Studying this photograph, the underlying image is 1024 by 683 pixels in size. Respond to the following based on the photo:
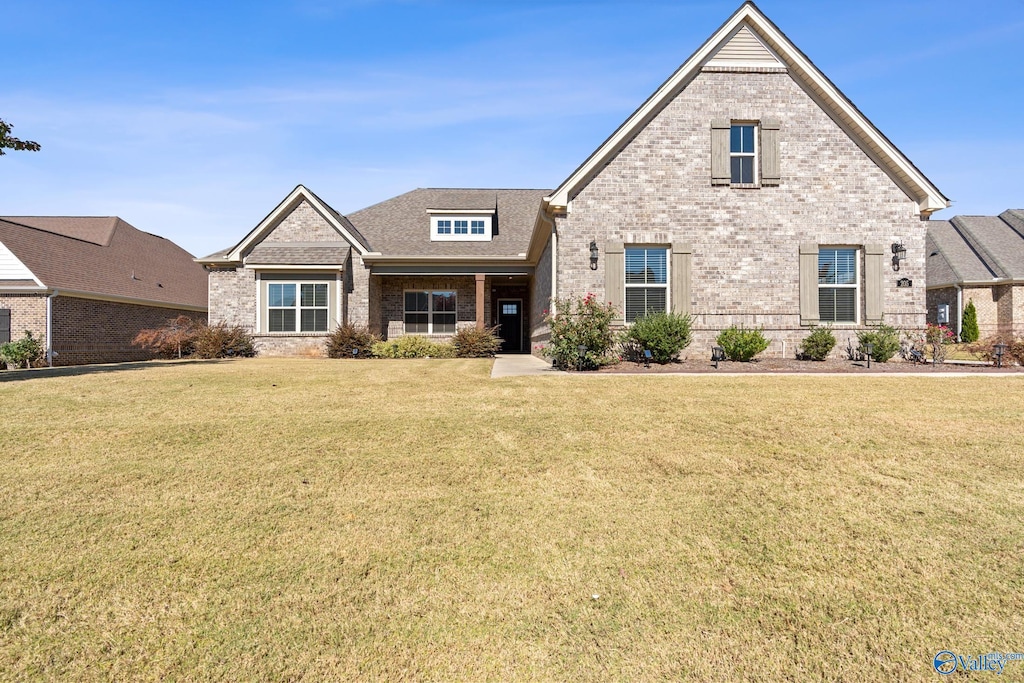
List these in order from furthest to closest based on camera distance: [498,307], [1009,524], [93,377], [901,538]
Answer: [498,307]
[93,377]
[1009,524]
[901,538]

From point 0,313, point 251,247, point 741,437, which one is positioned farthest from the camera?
point 251,247

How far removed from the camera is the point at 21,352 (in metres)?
16.5

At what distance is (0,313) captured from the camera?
58.1 ft

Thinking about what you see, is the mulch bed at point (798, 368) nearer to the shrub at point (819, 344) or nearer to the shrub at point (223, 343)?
the shrub at point (819, 344)

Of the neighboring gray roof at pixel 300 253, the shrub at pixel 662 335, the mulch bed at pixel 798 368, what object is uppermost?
the neighboring gray roof at pixel 300 253

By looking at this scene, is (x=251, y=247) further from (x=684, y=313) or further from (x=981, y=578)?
(x=981, y=578)

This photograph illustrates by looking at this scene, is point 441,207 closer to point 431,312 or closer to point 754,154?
point 431,312

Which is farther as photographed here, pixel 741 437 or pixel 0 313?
pixel 0 313

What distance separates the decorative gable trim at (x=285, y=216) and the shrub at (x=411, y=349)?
13.0 ft

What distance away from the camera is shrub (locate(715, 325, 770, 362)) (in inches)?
481

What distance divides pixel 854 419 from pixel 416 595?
552cm

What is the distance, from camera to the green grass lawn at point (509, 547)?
2062 millimetres

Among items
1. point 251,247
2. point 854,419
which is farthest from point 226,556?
point 251,247

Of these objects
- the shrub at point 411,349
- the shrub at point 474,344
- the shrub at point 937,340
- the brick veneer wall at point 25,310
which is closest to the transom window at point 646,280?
the shrub at point 474,344
